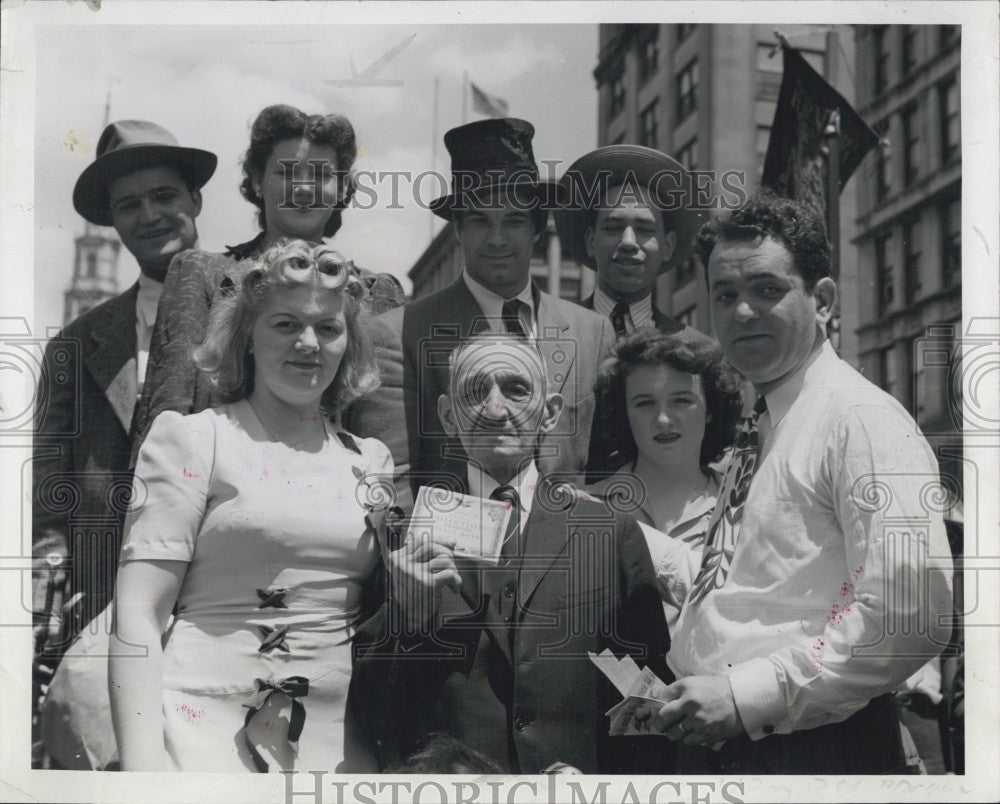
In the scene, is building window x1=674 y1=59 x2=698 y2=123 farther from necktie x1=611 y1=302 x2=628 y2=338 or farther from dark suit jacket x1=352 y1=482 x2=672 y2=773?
dark suit jacket x1=352 y1=482 x2=672 y2=773

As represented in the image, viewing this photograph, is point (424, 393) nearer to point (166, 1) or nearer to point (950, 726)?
point (166, 1)

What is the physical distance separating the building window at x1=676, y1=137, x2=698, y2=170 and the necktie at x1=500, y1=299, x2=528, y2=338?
1.00 m

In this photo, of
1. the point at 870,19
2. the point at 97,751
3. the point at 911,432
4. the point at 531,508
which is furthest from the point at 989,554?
the point at 97,751

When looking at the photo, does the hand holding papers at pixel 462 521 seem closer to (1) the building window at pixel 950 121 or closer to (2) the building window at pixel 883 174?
(2) the building window at pixel 883 174

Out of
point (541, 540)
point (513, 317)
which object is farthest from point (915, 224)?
point (541, 540)

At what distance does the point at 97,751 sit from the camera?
5867 mm

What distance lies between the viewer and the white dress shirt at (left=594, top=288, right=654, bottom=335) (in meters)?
6.02

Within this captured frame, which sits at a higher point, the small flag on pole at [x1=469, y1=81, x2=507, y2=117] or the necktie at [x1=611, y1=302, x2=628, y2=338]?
the small flag on pole at [x1=469, y1=81, x2=507, y2=117]

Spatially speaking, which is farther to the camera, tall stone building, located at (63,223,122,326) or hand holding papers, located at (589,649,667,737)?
tall stone building, located at (63,223,122,326)

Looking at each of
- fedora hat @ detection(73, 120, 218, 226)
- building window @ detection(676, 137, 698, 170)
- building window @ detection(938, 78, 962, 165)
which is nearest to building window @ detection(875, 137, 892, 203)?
building window @ detection(938, 78, 962, 165)

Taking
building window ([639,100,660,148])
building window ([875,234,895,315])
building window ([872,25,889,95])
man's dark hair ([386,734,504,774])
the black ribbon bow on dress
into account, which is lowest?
man's dark hair ([386,734,504,774])

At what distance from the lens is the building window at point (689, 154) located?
19.9ft

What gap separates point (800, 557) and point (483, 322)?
175 cm

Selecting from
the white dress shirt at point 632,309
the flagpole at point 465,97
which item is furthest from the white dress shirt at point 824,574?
the flagpole at point 465,97
